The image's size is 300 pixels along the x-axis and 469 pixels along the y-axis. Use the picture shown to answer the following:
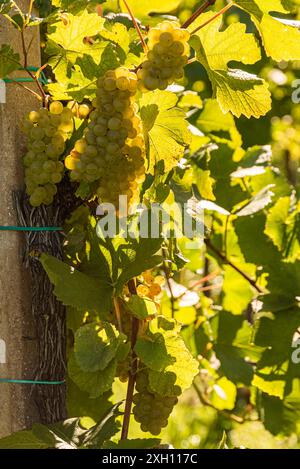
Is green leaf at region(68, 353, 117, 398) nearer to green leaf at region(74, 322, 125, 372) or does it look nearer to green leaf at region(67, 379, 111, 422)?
green leaf at region(74, 322, 125, 372)

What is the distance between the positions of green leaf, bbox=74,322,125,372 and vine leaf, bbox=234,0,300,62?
464mm

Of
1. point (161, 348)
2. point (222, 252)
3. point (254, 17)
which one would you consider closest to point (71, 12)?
point (254, 17)

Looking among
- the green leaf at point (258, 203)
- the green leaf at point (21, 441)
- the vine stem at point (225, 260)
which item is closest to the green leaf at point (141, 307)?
the green leaf at point (21, 441)

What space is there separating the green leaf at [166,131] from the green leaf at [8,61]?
189mm

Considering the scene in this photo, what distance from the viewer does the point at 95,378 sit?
3.81ft

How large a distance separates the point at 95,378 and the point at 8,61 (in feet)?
1.53

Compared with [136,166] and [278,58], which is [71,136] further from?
[278,58]

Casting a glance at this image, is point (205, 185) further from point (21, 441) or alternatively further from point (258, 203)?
point (21, 441)

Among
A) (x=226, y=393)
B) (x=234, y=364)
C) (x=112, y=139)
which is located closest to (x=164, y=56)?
(x=112, y=139)

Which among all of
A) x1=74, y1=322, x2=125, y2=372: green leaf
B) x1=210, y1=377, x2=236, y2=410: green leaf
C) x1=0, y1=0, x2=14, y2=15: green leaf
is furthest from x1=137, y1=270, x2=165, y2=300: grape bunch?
x1=210, y1=377, x2=236, y2=410: green leaf

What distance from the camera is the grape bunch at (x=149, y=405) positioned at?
1.25 meters

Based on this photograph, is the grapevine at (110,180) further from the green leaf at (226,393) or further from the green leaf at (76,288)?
the green leaf at (226,393)

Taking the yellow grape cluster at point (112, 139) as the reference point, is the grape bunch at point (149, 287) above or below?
below

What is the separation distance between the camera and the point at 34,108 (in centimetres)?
128
